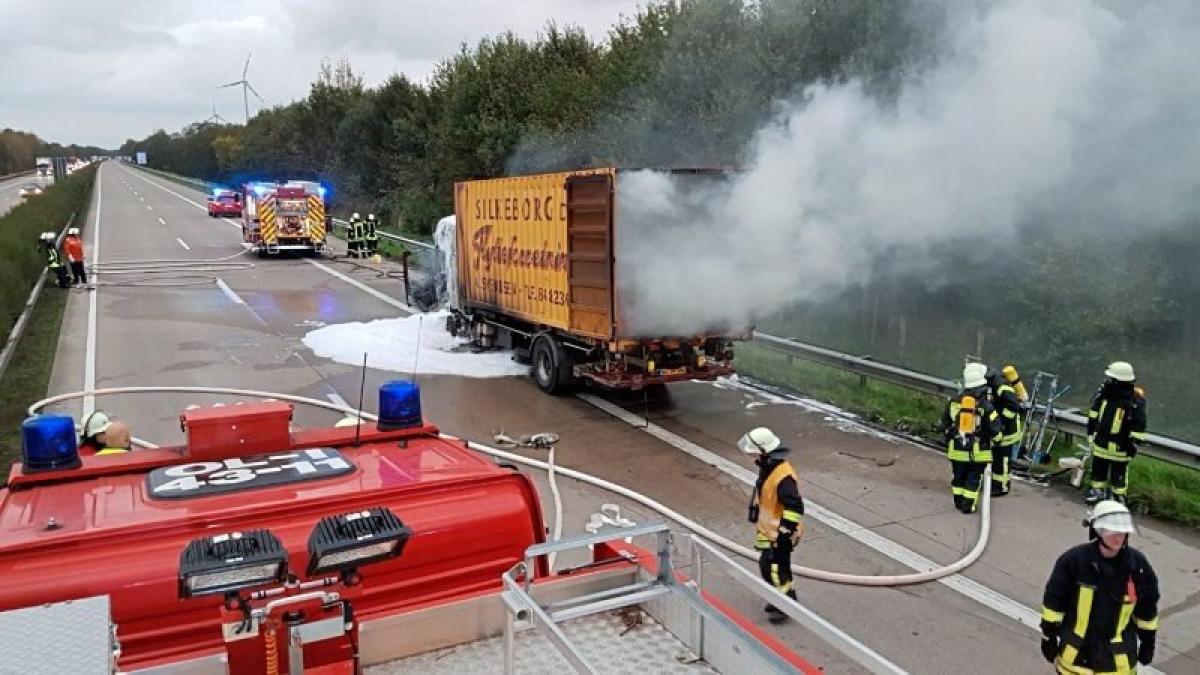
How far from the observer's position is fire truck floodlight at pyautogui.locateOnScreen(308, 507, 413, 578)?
321 cm

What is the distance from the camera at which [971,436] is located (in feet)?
26.5

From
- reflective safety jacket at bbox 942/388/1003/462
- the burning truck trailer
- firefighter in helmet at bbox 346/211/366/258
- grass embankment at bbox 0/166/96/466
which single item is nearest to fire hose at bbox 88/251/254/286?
grass embankment at bbox 0/166/96/466

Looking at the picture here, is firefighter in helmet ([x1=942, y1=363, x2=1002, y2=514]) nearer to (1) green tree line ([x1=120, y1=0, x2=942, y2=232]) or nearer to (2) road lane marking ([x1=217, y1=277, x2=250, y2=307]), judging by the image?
(1) green tree line ([x1=120, y1=0, x2=942, y2=232])

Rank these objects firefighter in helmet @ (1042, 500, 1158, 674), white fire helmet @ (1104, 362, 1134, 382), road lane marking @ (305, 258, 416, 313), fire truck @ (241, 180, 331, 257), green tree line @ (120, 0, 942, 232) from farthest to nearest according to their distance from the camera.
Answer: fire truck @ (241, 180, 331, 257)
road lane marking @ (305, 258, 416, 313)
green tree line @ (120, 0, 942, 232)
white fire helmet @ (1104, 362, 1134, 382)
firefighter in helmet @ (1042, 500, 1158, 674)

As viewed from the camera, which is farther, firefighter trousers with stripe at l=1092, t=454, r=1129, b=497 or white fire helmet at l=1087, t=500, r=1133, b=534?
firefighter trousers with stripe at l=1092, t=454, r=1129, b=497

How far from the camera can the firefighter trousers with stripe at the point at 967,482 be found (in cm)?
813

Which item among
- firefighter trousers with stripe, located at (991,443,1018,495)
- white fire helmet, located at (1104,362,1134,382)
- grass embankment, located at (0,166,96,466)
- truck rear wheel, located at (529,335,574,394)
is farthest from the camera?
truck rear wheel, located at (529,335,574,394)

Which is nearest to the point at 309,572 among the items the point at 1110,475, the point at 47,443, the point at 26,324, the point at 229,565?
the point at 229,565

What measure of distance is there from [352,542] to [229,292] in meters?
20.8

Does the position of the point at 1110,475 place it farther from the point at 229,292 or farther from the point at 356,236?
the point at 356,236

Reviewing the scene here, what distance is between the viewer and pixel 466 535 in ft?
13.2

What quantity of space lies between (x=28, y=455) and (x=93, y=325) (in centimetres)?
1543

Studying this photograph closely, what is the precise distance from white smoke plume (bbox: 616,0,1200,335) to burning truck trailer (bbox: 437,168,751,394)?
12 centimetres

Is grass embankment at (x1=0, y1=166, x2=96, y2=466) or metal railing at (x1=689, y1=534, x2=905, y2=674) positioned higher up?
metal railing at (x1=689, y1=534, x2=905, y2=674)
